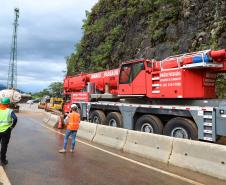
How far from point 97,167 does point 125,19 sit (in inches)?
1064

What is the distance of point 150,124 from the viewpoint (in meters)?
12.7

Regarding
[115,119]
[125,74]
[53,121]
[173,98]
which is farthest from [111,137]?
[53,121]

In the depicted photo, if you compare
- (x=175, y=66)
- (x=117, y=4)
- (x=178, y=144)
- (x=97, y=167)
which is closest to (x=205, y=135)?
(x=178, y=144)

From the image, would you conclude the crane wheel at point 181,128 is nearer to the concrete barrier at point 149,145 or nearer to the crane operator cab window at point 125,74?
the concrete barrier at point 149,145

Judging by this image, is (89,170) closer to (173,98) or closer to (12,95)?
(173,98)

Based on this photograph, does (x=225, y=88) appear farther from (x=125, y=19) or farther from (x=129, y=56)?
(x=125, y=19)

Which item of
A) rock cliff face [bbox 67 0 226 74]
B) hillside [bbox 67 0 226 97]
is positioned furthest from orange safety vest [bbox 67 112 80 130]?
hillside [bbox 67 0 226 97]

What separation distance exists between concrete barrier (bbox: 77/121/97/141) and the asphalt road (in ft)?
8.82

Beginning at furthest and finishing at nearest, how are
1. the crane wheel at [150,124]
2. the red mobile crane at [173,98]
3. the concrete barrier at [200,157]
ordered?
the crane wheel at [150,124]
the red mobile crane at [173,98]
the concrete barrier at [200,157]

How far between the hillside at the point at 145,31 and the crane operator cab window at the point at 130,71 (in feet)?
23.5

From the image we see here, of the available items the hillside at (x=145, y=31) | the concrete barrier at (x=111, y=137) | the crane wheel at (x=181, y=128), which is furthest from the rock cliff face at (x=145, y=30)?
the concrete barrier at (x=111, y=137)

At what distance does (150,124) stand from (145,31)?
17.6 metres

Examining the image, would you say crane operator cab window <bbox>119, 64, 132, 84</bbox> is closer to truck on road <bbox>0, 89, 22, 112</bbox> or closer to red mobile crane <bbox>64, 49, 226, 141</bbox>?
red mobile crane <bbox>64, 49, 226, 141</bbox>

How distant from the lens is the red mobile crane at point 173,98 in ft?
34.3
